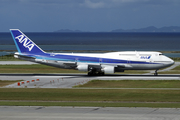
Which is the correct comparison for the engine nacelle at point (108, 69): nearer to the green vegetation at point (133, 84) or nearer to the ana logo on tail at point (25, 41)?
the green vegetation at point (133, 84)

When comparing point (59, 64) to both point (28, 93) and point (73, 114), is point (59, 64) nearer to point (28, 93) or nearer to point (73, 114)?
point (28, 93)

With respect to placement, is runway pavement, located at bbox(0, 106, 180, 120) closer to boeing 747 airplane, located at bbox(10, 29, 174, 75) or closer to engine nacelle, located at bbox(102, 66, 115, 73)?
engine nacelle, located at bbox(102, 66, 115, 73)

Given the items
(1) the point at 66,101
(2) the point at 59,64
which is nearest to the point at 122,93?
(1) the point at 66,101

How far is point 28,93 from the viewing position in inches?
1503

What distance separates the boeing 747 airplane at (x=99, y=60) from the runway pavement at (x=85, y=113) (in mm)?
29247

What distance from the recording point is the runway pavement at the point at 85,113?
24062 mm

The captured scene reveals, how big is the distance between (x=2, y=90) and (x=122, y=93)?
15.4 m

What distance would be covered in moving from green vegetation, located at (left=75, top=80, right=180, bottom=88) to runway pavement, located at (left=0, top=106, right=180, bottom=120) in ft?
56.8

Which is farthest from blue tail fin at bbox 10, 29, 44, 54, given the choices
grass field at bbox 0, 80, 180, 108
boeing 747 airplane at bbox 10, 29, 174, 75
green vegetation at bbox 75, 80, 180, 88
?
grass field at bbox 0, 80, 180, 108

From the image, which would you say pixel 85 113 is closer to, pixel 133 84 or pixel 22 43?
pixel 133 84

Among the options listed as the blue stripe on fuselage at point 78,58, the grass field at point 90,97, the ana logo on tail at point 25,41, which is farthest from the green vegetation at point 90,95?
the ana logo on tail at point 25,41

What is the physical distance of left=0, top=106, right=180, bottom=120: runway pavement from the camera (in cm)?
2406

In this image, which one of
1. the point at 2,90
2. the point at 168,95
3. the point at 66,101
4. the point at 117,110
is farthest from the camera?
the point at 2,90

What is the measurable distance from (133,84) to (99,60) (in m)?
12.4
